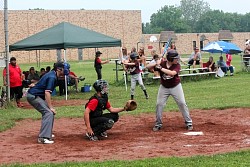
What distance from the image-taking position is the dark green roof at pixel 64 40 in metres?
19.6

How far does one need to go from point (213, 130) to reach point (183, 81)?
13656 mm

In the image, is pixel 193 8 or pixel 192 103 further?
pixel 193 8

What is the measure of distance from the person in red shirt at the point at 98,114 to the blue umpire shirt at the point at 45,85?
0.78 m

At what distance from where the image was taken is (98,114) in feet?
32.8

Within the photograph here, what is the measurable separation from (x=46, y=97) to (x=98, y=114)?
3.66 ft

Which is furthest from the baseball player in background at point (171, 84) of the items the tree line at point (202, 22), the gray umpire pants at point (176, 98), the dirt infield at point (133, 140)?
the tree line at point (202, 22)

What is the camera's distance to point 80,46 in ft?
65.0

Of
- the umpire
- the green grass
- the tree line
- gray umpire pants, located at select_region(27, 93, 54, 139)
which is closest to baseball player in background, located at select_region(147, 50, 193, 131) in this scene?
the umpire

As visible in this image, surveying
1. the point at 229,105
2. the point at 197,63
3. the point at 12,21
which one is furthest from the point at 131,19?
the point at 229,105

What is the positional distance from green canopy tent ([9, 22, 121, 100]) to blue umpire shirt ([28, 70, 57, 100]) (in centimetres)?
952

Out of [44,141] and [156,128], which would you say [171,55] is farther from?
[44,141]

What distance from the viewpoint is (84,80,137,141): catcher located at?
9.69 metres

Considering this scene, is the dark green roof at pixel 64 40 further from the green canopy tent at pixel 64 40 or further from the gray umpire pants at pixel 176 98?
the gray umpire pants at pixel 176 98

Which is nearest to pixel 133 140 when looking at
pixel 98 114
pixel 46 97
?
pixel 98 114
